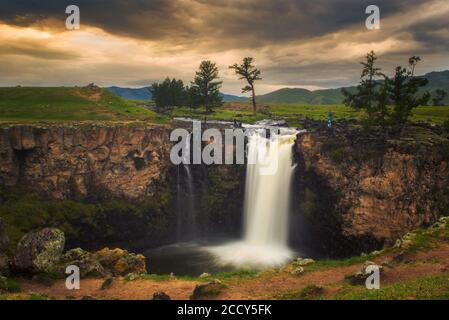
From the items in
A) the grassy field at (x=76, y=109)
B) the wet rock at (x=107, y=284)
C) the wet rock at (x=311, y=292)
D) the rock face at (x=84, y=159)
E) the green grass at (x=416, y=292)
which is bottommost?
the wet rock at (x=107, y=284)

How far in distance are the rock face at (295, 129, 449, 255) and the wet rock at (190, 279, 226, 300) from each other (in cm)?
2732

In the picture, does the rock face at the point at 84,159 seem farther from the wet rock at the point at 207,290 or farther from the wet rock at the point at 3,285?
the wet rock at the point at 207,290

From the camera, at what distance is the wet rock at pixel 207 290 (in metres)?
26.0

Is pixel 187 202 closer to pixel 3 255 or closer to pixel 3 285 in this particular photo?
pixel 3 255

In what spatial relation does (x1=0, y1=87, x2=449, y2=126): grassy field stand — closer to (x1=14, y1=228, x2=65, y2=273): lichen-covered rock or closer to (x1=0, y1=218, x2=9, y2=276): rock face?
(x1=0, y1=218, x2=9, y2=276): rock face

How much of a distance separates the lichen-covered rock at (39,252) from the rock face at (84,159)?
18938 mm

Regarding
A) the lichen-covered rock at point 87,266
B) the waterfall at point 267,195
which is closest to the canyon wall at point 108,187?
the waterfall at point 267,195

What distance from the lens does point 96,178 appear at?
53.2m

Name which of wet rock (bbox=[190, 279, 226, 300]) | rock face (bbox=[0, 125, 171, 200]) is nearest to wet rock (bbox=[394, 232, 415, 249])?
wet rock (bbox=[190, 279, 226, 300])

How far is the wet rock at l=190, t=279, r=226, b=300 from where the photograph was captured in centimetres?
2598

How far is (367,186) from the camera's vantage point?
1901 inches

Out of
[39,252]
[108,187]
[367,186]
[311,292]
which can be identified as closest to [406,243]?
[311,292]
